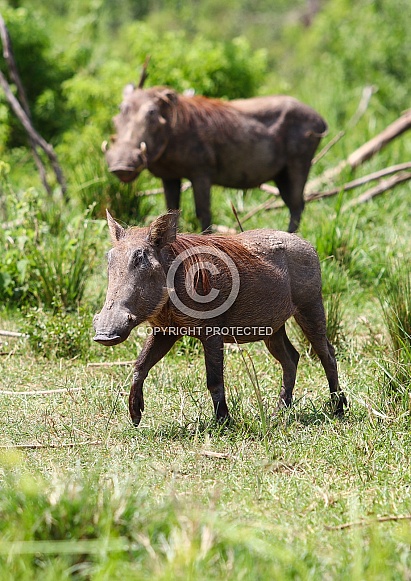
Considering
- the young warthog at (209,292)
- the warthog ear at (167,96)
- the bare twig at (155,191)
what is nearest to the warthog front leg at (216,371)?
the young warthog at (209,292)

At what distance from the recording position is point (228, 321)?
4.07 meters

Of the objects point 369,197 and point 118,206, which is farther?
point 369,197

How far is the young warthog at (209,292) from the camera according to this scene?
3752 mm

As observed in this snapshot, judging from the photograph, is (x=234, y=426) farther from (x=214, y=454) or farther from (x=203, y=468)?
(x=203, y=468)

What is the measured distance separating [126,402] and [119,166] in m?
2.74

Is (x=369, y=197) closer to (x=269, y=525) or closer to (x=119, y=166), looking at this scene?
(x=119, y=166)

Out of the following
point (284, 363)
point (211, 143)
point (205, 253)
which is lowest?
point (284, 363)

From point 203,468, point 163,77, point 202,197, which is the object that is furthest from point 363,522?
point 163,77

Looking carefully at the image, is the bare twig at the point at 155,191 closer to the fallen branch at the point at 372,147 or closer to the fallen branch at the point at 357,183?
the fallen branch at the point at 357,183

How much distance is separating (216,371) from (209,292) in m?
0.38

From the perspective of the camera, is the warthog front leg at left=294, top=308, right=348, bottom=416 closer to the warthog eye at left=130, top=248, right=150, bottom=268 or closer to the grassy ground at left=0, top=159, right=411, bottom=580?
the grassy ground at left=0, top=159, right=411, bottom=580

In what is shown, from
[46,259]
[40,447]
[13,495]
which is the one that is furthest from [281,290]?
[46,259]

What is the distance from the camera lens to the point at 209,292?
397 centimetres

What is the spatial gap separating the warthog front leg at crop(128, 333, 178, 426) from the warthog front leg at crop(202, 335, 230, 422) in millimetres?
205
